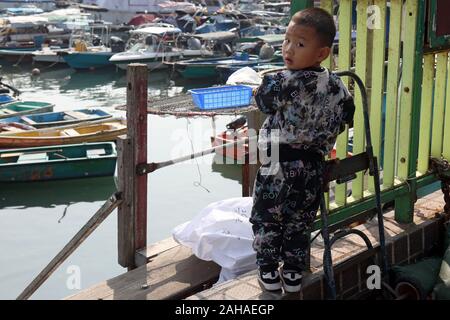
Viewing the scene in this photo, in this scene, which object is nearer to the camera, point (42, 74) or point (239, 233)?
point (239, 233)

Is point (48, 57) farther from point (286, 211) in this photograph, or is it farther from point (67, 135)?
point (286, 211)

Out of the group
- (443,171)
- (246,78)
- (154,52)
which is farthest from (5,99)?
(443,171)

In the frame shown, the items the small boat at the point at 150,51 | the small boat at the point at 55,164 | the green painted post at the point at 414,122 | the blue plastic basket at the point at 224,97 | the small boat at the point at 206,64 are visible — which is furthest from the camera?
the small boat at the point at 150,51

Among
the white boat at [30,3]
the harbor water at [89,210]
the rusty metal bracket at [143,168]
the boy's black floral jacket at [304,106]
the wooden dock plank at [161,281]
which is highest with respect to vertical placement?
the white boat at [30,3]

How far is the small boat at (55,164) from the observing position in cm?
1052

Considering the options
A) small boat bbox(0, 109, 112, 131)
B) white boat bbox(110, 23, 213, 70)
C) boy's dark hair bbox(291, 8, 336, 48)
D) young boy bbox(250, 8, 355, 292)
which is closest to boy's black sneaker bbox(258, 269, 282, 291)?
young boy bbox(250, 8, 355, 292)

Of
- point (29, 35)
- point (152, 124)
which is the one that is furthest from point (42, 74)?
point (152, 124)

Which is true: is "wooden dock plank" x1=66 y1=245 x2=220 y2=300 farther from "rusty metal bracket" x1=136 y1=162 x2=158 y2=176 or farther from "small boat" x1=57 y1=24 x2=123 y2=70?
"small boat" x1=57 y1=24 x2=123 y2=70

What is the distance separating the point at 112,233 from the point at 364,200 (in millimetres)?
6089

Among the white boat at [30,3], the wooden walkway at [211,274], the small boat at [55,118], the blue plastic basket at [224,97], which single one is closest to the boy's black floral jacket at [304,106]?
the wooden walkway at [211,274]

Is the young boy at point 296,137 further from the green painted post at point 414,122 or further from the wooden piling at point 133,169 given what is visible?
the wooden piling at point 133,169

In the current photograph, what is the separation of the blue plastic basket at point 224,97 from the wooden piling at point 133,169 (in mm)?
2946
